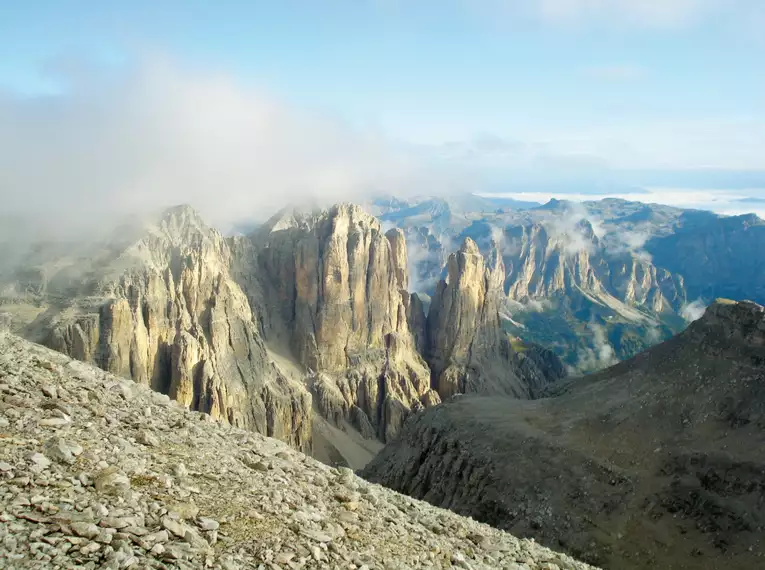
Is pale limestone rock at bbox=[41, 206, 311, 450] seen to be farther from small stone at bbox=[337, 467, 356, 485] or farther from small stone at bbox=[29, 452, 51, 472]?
small stone at bbox=[29, 452, 51, 472]

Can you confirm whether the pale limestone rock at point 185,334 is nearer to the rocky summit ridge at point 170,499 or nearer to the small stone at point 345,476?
the rocky summit ridge at point 170,499

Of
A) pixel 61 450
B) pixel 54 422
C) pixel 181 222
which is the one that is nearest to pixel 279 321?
pixel 181 222

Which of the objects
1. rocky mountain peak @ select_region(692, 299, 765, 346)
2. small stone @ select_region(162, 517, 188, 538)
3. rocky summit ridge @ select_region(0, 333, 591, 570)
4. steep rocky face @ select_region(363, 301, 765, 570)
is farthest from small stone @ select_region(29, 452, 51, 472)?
rocky mountain peak @ select_region(692, 299, 765, 346)

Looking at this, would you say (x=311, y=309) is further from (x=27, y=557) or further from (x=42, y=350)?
(x=27, y=557)

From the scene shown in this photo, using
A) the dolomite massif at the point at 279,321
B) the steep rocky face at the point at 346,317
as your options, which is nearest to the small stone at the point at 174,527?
the dolomite massif at the point at 279,321

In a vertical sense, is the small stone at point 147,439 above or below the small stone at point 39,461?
below
